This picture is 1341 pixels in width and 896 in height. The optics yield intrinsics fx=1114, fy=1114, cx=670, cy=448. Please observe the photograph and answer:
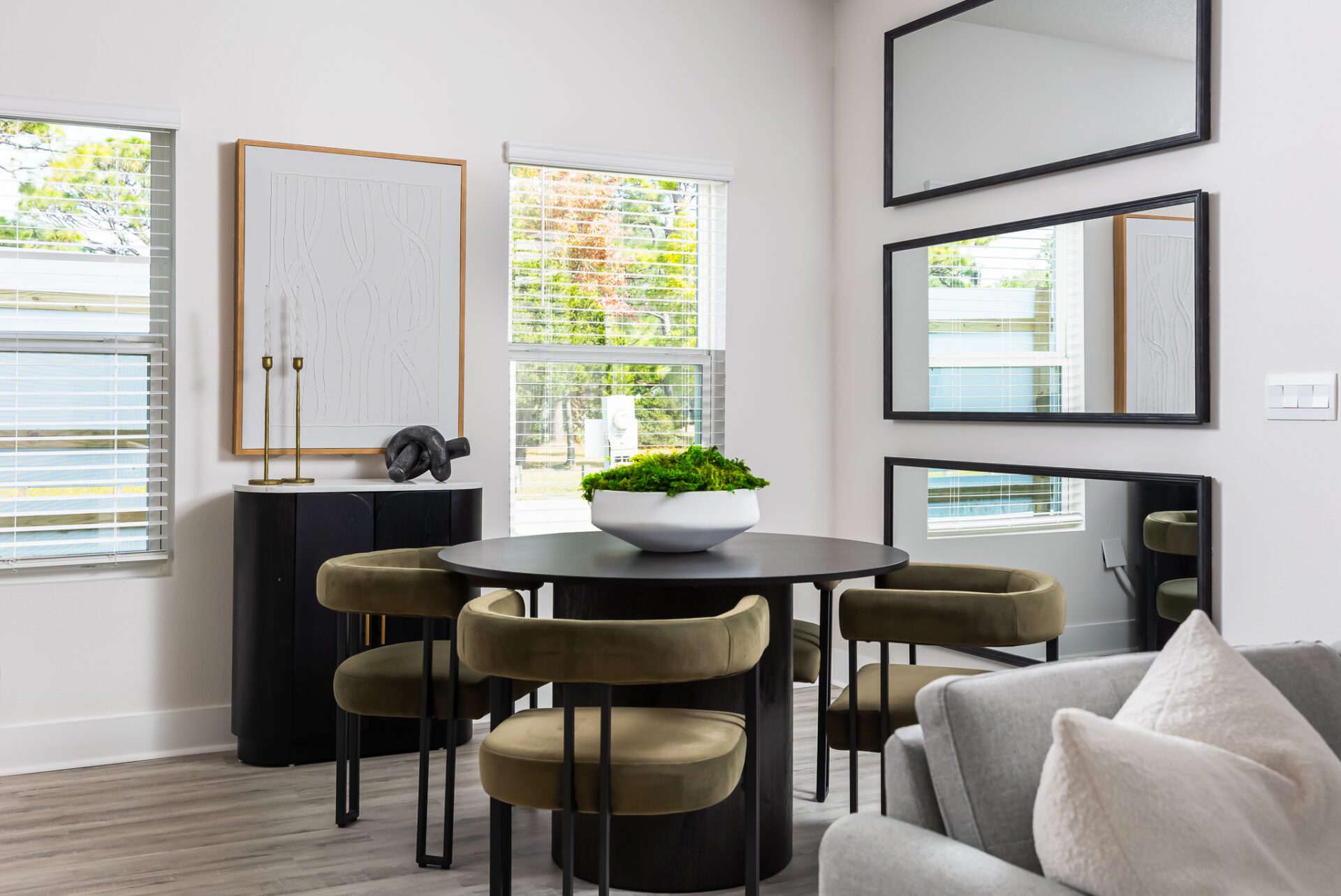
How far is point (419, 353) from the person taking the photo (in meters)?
4.02

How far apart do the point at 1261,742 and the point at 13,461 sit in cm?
359

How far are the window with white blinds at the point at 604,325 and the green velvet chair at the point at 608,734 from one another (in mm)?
2072

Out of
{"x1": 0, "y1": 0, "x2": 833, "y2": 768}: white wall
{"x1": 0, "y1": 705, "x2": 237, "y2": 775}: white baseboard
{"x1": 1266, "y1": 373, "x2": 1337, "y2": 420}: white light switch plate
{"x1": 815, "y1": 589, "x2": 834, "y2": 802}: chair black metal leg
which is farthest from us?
{"x1": 0, "y1": 0, "x2": 833, "y2": 768}: white wall

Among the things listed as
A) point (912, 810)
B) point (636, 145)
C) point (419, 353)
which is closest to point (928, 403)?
point (636, 145)

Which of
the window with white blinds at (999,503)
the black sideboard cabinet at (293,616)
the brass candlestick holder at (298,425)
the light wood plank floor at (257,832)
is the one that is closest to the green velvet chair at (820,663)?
the light wood plank floor at (257,832)

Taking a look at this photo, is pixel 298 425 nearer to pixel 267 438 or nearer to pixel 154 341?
pixel 267 438

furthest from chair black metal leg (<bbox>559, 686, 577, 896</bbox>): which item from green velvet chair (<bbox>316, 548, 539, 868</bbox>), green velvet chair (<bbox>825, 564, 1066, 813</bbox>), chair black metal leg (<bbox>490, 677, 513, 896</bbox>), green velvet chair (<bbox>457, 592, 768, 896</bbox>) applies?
green velvet chair (<bbox>825, 564, 1066, 813</bbox>)

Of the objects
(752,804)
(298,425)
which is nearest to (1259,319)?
(752,804)

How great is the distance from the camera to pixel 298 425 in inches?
149

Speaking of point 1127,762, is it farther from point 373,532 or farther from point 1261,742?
point 373,532

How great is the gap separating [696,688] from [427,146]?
2.41 metres

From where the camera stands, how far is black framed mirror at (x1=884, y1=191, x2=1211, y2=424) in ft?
10.8

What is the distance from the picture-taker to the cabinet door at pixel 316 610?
3570 millimetres

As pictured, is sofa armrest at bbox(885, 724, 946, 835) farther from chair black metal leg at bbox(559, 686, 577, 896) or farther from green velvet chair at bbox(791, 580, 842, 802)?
green velvet chair at bbox(791, 580, 842, 802)
